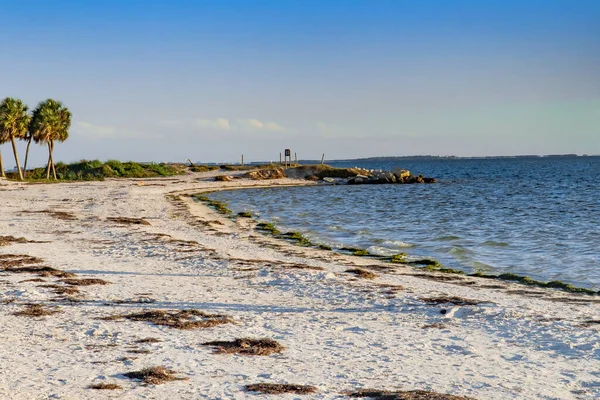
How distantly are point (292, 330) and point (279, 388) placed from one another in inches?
112

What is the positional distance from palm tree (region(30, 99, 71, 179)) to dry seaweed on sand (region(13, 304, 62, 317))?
61521 mm

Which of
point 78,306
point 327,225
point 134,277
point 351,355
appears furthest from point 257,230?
point 351,355

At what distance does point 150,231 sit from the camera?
2512cm

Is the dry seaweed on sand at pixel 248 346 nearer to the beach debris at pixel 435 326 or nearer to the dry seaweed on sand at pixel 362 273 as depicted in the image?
the beach debris at pixel 435 326

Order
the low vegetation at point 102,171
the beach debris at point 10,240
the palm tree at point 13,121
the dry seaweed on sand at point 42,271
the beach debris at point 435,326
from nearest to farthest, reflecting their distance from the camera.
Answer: the beach debris at point 435,326
the dry seaweed on sand at point 42,271
the beach debris at point 10,240
the palm tree at point 13,121
the low vegetation at point 102,171

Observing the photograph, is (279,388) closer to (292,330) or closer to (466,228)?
(292,330)

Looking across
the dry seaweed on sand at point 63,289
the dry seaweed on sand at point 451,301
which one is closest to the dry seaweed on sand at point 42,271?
the dry seaweed on sand at point 63,289

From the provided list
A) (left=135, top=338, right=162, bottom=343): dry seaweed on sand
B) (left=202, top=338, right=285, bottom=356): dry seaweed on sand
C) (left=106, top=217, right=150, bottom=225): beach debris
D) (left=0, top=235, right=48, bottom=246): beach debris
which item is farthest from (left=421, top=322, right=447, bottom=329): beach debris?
(left=106, top=217, right=150, bottom=225): beach debris

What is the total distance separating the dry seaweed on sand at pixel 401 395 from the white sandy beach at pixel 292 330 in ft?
0.59

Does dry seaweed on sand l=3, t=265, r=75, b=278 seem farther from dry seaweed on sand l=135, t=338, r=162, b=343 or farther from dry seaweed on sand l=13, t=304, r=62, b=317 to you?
dry seaweed on sand l=135, t=338, r=162, b=343

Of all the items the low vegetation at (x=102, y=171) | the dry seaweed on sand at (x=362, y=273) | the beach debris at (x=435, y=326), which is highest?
the low vegetation at (x=102, y=171)

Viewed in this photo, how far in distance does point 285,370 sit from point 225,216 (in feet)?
93.8

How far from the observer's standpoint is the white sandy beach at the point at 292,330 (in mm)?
7719

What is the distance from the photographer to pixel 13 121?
216 feet
